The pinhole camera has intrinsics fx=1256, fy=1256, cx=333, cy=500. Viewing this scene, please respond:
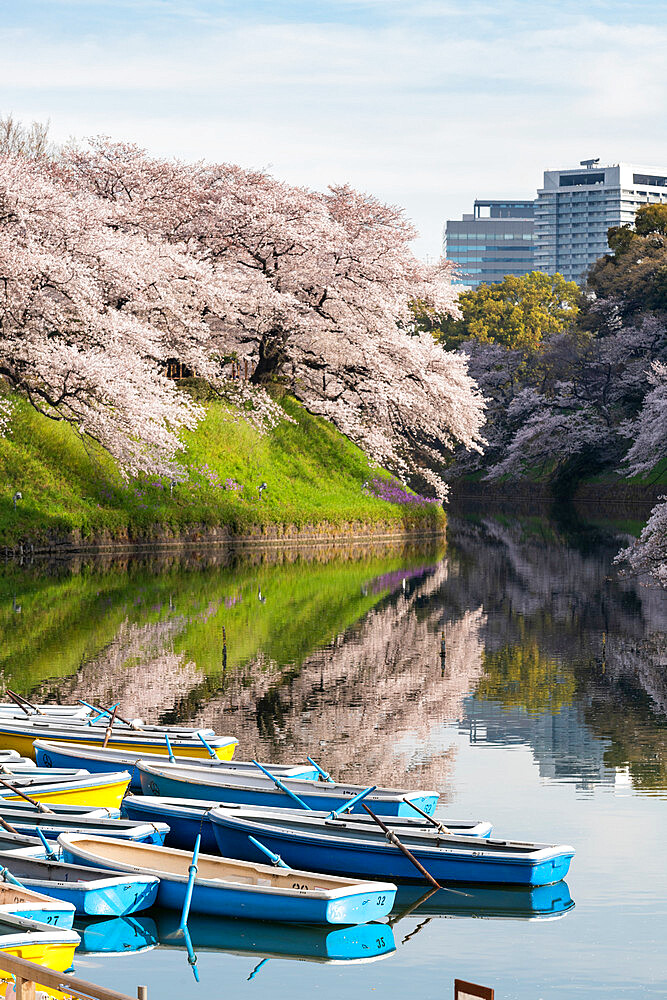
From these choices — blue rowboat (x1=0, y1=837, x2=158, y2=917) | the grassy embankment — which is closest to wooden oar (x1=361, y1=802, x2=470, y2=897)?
blue rowboat (x1=0, y1=837, x2=158, y2=917)

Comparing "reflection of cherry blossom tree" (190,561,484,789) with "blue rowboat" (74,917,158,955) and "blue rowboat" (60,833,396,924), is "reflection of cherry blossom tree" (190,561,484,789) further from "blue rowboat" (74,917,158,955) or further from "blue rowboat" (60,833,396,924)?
"blue rowboat" (74,917,158,955)

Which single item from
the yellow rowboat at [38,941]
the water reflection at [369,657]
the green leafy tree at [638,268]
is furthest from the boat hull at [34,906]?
the green leafy tree at [638,268]

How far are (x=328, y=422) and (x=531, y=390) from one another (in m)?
29.4

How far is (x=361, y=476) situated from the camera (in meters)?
54.6

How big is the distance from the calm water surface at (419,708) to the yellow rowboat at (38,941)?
0.91m

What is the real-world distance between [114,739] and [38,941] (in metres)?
7.19

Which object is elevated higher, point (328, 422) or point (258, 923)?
point (328, 422)

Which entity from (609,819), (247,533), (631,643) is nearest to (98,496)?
(247,533)

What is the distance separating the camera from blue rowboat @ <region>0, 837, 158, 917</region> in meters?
10.4

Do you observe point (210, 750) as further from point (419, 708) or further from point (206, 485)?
point (206, 485)

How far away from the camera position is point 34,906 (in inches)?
364

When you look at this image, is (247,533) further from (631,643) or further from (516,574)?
(631,643)

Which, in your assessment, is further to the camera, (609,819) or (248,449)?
(248,449)

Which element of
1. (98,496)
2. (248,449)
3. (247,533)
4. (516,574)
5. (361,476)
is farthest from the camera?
(361,476)
